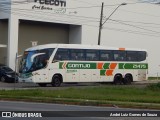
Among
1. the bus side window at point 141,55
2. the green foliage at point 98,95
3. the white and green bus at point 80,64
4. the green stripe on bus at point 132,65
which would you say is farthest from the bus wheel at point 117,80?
the green foliage at point 98,95

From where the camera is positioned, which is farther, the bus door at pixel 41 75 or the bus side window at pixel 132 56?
the bus side window at pixel 132 56

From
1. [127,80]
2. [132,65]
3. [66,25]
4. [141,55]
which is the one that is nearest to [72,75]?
[127,80]

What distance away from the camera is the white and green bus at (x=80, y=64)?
37906 mm

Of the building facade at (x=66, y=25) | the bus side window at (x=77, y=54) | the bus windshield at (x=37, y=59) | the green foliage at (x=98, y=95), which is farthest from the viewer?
the building facade at (x=66, y=25)

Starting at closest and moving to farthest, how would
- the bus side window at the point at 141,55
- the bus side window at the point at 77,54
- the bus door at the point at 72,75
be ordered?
the bus door at the point at 72,75 → the bus side window at the point at 77,54 → the bus side window at the point at 141,55

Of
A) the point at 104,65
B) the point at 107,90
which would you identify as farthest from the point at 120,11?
the point at 107,90

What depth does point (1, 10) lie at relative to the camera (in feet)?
177

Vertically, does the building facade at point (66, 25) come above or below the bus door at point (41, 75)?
above

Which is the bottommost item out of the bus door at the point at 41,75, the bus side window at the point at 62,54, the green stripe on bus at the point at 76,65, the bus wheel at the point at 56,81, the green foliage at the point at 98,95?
the green foliage at the point at 98,95

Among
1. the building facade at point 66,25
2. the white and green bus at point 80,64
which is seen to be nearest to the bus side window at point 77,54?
the white and green bus at point 80,64

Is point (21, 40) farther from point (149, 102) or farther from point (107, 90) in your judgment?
point (149, 102)

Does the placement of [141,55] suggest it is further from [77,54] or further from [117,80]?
[77,54]

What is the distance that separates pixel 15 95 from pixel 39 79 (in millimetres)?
9951

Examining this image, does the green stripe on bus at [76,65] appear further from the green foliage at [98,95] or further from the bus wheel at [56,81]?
the green foliage at [98,95]
